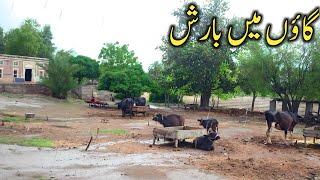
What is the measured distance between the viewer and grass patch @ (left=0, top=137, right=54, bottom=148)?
56.3 ft

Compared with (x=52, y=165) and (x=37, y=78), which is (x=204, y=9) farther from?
(x=52, y=165)

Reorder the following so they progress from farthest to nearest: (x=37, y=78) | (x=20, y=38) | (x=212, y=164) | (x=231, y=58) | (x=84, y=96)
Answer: (x=20, y=38), (x=37, y=78), (x=84, y=96), (x=231, y=58), (x=212, y=164)

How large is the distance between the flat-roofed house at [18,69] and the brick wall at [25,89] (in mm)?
7610

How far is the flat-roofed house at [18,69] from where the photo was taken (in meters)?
57.8

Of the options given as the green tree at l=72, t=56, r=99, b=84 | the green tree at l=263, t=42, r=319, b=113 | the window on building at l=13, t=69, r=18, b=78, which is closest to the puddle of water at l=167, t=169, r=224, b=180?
the green tree at l=263, t=42, r=319, b=113

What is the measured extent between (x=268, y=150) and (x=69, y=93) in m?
37.9

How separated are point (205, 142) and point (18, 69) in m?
48.2

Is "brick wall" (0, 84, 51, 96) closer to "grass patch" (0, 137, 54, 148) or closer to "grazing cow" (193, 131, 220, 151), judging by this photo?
"grass patch" (0, 137, 54, 148)

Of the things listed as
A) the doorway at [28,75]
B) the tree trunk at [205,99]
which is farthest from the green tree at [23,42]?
the tree trunk at [205,99]

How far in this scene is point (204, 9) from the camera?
1796 inches

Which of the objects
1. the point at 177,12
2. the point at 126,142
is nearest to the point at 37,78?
the point at 177,12

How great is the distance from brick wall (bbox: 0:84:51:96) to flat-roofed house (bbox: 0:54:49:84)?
7610 millimetres

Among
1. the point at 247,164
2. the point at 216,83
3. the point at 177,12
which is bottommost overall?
the point at 247,164

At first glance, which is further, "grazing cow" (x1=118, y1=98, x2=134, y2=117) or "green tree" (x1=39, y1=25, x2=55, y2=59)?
"green tree" (x1=39, y1=25, x2=55, y2=59)
